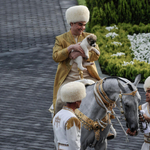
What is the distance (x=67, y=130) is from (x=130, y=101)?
100cm

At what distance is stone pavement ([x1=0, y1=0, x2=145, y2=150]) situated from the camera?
27.1ft

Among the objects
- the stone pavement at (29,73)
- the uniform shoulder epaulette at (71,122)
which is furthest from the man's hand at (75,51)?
the stone pavement at (29,73)

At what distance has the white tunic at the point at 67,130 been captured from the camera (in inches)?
171

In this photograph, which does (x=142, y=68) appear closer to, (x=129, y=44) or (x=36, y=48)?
(x=129, y=44)

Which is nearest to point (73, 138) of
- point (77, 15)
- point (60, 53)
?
point (60, 53)

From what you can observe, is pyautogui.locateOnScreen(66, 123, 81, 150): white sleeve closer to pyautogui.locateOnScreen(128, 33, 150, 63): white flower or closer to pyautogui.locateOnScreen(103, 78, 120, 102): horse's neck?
pyautogui.locateOnScreen(103, 78, 120, 102): horse's neck

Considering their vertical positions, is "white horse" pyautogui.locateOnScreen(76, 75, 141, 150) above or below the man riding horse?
below

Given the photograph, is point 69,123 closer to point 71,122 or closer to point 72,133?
point 71,122

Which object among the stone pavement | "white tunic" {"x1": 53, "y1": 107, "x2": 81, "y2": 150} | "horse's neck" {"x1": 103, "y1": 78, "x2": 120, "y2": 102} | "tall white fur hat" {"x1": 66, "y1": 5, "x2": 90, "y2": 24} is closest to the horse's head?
"horse's neck" {"x1": 103, "y1": 78, "x2": 120, "y2": 102}

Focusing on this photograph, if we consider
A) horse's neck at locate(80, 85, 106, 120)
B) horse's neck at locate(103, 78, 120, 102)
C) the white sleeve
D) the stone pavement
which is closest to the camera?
the white sleeve

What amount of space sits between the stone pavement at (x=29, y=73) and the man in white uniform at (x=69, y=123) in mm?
3481

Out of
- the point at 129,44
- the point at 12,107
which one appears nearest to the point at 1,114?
the point at 12,107

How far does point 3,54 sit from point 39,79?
8.75 ft

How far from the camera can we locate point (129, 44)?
43.8 feet
